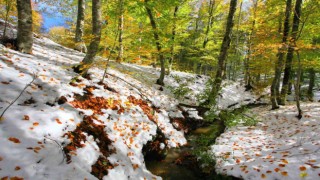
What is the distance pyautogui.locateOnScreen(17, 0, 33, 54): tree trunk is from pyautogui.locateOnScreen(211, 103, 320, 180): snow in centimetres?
723

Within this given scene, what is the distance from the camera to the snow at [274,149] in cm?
448

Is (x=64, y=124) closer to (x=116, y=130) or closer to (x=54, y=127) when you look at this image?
(x=54, y=127)

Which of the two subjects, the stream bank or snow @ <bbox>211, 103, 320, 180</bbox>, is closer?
snow @ <bbox>211, 103, 320, 180</bbox>

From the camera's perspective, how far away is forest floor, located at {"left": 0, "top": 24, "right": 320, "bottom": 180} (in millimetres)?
3486

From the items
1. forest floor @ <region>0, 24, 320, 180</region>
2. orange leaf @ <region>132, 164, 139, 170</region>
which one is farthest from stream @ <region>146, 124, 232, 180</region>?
orange leaf @ <region>132, 164, 139, 170</region>

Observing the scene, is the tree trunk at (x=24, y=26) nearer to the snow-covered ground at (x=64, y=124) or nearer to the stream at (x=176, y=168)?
the snow-covered ground at (x=64, y=124)

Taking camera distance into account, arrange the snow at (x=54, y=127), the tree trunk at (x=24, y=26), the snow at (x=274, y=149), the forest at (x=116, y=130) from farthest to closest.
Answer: the tree trunk at (x=24, y=26)
the snow at (x=274, y=149)
the forest at (x=116, y=130)
the snow at (x=54, y=127)

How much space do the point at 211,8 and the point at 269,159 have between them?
19626 mm

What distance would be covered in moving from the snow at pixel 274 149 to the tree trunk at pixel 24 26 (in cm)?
723

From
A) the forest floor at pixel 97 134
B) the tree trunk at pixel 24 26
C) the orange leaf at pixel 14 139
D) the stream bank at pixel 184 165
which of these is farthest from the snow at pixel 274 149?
the tree trunk at pixel 24 26

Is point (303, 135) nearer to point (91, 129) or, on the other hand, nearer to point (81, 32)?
point (91, 129)

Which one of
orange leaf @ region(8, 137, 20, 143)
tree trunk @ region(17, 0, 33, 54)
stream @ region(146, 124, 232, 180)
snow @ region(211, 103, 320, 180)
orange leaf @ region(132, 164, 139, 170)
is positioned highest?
tree trunk @ region(17, 0, 33, 54)

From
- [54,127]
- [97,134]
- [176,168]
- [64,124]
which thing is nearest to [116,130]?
[97,134]

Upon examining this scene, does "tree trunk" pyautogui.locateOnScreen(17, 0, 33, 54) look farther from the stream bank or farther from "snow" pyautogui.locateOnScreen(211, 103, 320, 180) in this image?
"snow" pyautogui.locateOnScreen(211, 103, 320, 180)
